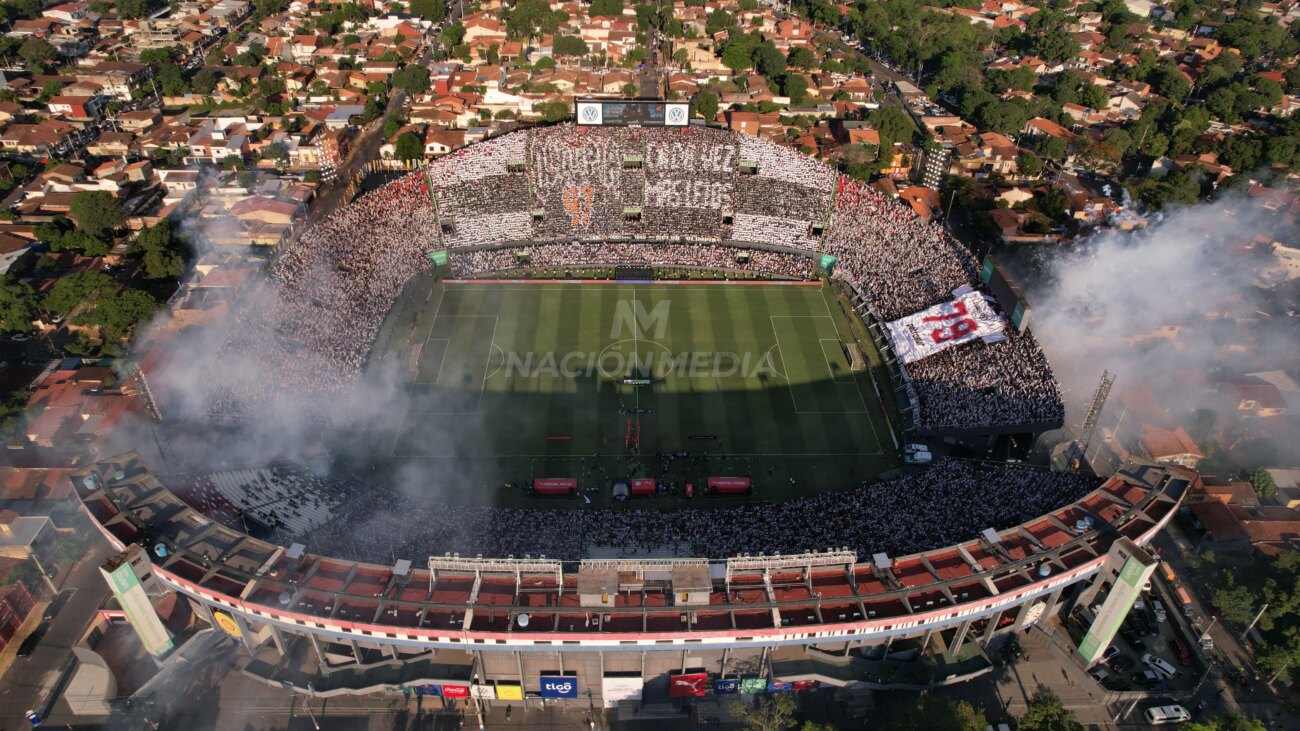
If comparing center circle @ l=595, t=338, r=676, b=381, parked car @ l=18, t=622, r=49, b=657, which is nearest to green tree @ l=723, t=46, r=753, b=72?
center circle @ l=595, t=338, r=676, b=381

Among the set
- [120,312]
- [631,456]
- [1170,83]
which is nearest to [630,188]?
[631,456]

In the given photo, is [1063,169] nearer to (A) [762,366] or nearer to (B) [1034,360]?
(B) [1034,360]

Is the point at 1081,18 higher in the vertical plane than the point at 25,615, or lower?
higher

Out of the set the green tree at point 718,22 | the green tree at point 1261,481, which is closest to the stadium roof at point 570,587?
the green tree at point 1261,481

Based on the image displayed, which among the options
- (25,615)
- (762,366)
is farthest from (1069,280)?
(25,615)

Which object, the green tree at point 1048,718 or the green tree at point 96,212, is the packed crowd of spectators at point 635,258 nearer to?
the green tree at point 96,212

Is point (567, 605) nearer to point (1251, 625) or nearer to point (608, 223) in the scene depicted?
point (1251, 625)
